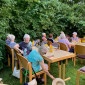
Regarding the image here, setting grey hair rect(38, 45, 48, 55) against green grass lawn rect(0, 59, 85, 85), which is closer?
grey hair rect(38, 45, 48, 55)

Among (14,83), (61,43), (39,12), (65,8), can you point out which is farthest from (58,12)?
(14,83)

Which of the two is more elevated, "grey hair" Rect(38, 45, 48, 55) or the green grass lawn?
"grey hair" Rect(38, 45, 48, 55)

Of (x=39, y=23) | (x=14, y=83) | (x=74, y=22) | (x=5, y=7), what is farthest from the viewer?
(x=74, y=22)

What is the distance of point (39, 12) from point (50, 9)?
802 millimetres

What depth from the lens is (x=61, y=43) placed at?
13.9ft

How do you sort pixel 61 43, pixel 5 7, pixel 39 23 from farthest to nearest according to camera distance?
pixel 39 23, pixel 61 43, pixel 5 7

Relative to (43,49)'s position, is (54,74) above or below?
below

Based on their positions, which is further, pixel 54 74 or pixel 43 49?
pixel 54 74

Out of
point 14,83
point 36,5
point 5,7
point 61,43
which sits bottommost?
point 14,83

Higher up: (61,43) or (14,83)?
(61,43)

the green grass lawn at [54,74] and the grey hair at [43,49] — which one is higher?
the grey hair at [43,49]

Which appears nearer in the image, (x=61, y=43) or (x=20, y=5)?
(x=61, y=43)

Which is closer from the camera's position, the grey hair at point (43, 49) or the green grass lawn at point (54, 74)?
the grey hair at point (43, 49)

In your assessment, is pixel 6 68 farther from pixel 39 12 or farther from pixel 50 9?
pixel 50 9
